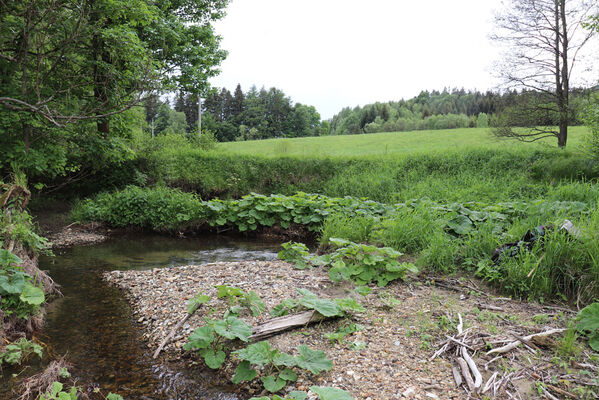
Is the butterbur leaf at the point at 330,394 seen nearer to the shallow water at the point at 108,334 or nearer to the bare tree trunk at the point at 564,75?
the shallow water at the point at 108,334

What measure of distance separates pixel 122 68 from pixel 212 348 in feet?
31.8

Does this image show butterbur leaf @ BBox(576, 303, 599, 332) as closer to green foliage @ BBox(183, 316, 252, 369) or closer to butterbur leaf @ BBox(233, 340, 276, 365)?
butterbur leaf @ BBox(233, 340, 276, 365)

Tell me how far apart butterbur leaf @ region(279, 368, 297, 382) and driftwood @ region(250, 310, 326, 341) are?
18.8 inches

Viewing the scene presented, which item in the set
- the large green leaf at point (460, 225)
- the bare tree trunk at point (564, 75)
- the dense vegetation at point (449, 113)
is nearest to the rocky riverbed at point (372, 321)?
the large green leaf at point (460, 225)

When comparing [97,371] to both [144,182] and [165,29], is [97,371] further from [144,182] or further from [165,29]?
[165,29]

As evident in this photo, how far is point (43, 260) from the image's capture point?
20.0 feet

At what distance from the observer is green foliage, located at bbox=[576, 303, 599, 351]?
8.10 ft

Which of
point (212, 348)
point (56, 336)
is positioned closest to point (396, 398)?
point (212, 348)

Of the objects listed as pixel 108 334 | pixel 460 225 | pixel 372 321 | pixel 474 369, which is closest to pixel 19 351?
pixel 108 334

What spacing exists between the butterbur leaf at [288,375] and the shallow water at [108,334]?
1.47 ft

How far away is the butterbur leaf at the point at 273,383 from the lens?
89.7 inches

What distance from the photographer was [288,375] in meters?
2.39

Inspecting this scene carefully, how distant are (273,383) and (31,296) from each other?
2613 mm

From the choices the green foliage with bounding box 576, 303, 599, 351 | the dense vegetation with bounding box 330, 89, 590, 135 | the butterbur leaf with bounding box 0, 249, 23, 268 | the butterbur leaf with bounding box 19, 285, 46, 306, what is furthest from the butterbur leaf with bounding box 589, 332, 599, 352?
the dense vegetation with bounding box 330, 89, 590, 135
